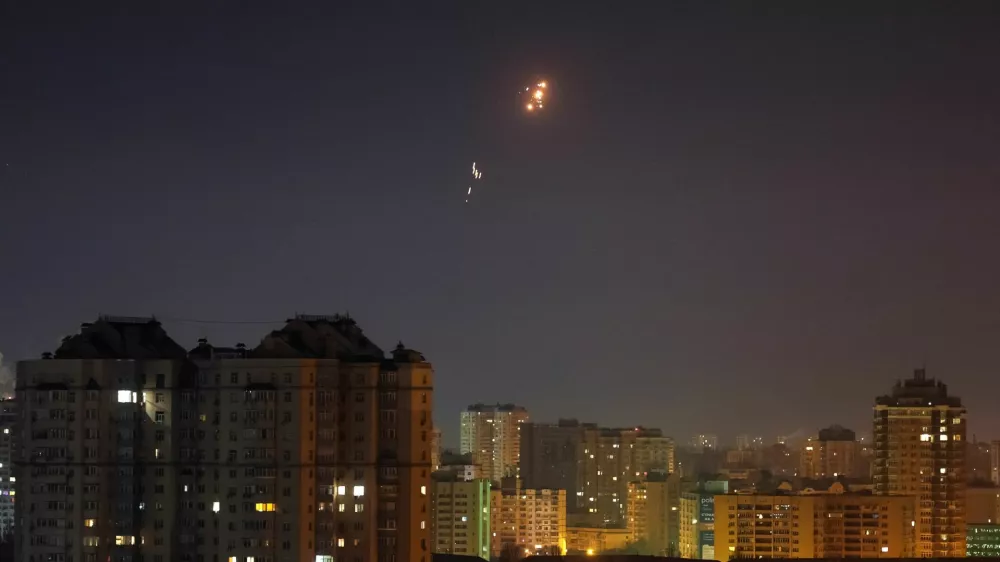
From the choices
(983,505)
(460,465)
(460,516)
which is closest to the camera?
(460,516)

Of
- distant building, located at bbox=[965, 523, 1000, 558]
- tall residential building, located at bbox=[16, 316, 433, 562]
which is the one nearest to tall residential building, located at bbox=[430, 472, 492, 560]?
tall residential building, located at bbox=[16, 316, 433, 562]

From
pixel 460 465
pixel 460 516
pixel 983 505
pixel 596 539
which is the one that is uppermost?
pixel 460 465

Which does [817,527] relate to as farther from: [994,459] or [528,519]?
[994,459]

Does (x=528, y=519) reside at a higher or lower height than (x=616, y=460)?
lower

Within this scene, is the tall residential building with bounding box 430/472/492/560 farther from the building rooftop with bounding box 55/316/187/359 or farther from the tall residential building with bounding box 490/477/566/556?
the building rooftop with bounding box 55/316/187/359

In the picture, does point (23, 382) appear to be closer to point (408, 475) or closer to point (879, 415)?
point (408, 475)

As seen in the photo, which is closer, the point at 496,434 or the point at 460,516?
the point at 460,516

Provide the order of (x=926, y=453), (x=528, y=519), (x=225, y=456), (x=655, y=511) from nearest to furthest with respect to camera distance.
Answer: (x=225, y=456) < (x=926, y=453) < (x=528, y=519) < (x=655, y=511)

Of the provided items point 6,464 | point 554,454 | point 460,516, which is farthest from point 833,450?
point 6,464

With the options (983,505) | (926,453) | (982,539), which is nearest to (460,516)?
(926,453)
